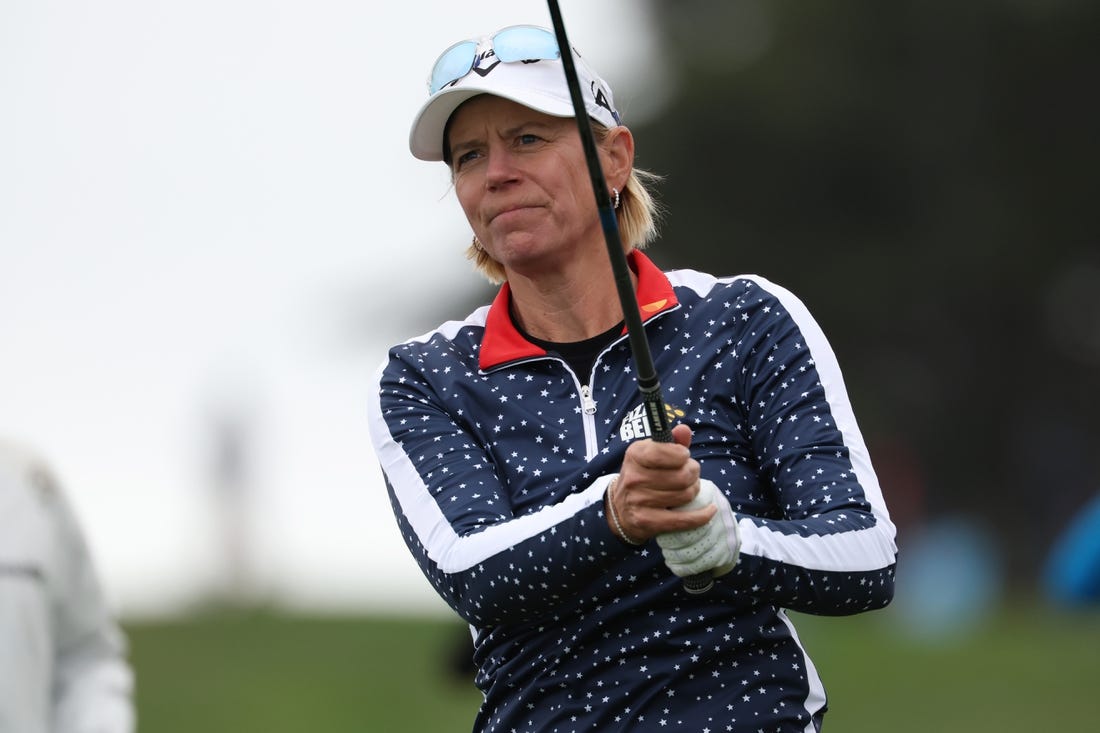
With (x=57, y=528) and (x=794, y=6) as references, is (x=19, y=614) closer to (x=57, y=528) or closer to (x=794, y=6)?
(x=57, y=528)

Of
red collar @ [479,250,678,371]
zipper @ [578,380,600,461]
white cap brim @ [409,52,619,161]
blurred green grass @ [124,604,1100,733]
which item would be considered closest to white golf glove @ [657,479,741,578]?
zipper @ [578,380,600,461]

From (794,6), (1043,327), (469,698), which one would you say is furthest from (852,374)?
(469,698)

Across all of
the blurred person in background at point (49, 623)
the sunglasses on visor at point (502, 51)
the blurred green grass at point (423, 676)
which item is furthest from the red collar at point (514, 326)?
the blurred green grass at point (423, 676)

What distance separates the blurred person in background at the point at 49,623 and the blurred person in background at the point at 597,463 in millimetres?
984

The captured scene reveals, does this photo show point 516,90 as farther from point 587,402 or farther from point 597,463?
point 597,463

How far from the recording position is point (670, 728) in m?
3.73

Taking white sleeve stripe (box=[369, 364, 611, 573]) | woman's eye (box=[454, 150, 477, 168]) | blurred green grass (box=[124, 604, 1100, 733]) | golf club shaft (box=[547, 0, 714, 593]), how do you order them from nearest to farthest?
golf club shaft (box=[547, 0, 714, 593]) → white sleeve stripe (box=[369, 364, 611, 573]) → woman's eye (box=[454, 150, 477, 168]) → blurred green grass (box=[124, 604, 1100, 733])

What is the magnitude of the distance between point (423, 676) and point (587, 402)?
398 inches

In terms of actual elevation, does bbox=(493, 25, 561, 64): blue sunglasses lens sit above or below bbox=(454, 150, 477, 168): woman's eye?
above

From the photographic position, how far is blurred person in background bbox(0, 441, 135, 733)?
278cm

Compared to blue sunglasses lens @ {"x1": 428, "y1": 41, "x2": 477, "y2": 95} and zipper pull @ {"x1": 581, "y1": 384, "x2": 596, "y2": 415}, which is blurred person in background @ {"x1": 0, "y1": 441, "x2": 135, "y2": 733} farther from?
blue sunglasses lens @ {"x1": 428, "y1": 41, "x2": 477, "y2": 95}

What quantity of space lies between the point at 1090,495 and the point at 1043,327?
362 centimetres

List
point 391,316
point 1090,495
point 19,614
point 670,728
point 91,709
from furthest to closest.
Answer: point 391,316 < point 1090,495 < point 670,728 < point 91,709 < point 19,614

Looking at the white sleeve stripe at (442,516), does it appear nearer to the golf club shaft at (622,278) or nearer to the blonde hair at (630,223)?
the golf club shaft at (622,278)
